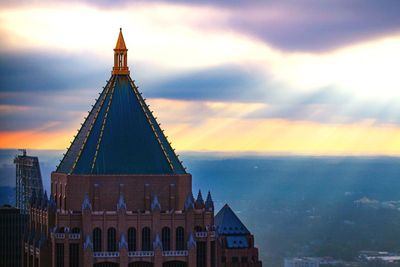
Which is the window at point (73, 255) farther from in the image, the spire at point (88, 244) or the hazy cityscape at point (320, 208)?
the hazy cityscape at point (320, 208)

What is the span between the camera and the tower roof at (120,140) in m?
76.7

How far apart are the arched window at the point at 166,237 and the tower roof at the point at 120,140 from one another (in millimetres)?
3983

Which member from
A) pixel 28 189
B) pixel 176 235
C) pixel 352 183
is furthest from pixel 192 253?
pixel 352 183

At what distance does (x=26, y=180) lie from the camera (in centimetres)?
10981

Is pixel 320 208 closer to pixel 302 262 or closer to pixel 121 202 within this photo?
pixel 302 262

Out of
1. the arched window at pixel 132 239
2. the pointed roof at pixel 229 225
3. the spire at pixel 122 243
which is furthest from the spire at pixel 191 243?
the pointed roof at pixel 229 225

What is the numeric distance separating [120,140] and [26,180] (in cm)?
3384

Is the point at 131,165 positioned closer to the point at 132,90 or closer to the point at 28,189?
the point at 132,90

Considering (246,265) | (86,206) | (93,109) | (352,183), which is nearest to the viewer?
(86,206)

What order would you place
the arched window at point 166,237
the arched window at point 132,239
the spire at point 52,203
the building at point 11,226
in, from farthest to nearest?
the building at point 11,226, the spire at point 52,203, the arched window at point 166,237, the arched window at point 132,239

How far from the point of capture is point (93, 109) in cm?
7988

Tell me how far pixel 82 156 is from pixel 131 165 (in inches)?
124

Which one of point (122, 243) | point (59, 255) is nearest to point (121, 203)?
point (122, 243)

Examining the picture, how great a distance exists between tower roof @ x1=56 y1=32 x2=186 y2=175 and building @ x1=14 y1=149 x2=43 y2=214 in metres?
12.3
